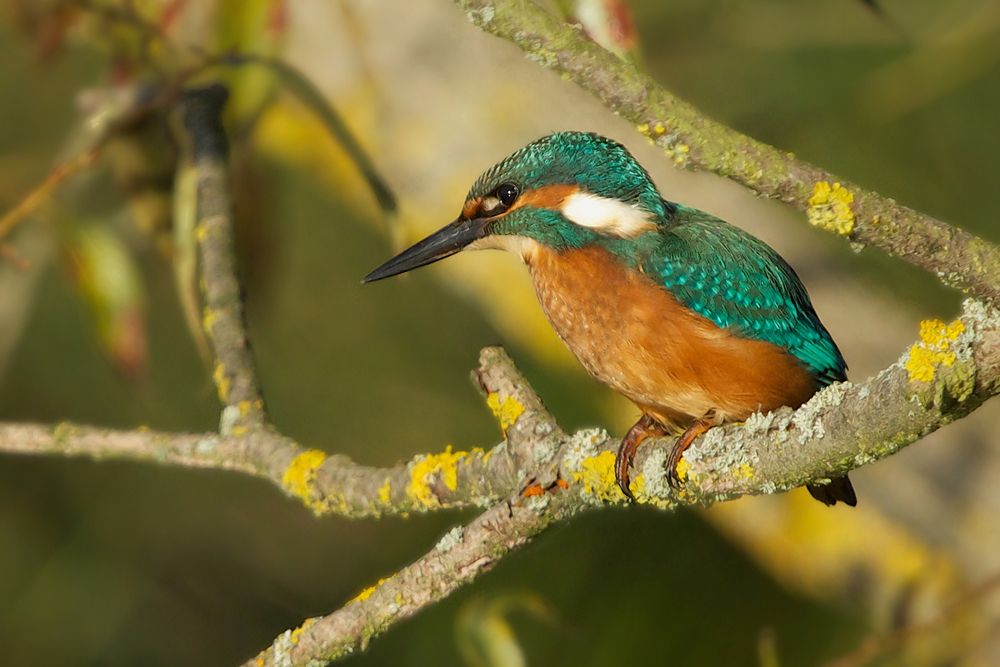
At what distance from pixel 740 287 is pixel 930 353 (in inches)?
36.7

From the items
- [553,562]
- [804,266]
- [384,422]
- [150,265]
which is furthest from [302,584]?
[804,266]

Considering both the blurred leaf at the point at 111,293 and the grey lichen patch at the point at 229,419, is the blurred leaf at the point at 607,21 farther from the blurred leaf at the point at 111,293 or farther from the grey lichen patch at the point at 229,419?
the blurred leaf at the point at 111,293

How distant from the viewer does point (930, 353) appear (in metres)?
1.12

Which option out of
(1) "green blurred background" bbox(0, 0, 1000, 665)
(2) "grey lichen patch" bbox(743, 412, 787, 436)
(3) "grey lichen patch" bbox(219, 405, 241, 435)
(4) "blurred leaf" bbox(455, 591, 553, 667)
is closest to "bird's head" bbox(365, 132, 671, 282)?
(1) "green blurred background" bbox(0, 0, 1000, 665)

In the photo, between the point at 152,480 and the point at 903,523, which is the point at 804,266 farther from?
the point at 152,480

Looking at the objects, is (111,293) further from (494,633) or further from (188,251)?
(494,633)

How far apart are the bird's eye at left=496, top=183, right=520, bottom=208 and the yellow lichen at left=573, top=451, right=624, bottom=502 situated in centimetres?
71

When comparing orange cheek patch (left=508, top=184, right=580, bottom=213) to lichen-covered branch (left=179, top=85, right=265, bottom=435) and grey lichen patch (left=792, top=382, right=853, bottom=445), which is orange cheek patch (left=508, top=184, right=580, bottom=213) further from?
grey lichen patch (left=792, top=382, right=853, bottom=445)

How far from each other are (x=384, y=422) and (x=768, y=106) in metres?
1.62

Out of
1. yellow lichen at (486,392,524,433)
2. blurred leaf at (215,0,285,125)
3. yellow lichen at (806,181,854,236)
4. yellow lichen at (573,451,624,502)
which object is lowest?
yellow lichen at (573,451,624,502)

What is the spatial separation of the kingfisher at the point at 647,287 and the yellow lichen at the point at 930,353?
0.77m

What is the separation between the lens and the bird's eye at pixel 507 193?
213 centimetres

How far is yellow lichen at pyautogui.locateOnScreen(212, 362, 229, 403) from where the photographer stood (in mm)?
1979

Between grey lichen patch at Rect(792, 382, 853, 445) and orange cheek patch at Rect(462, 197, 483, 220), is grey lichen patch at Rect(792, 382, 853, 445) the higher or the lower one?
the higher one
